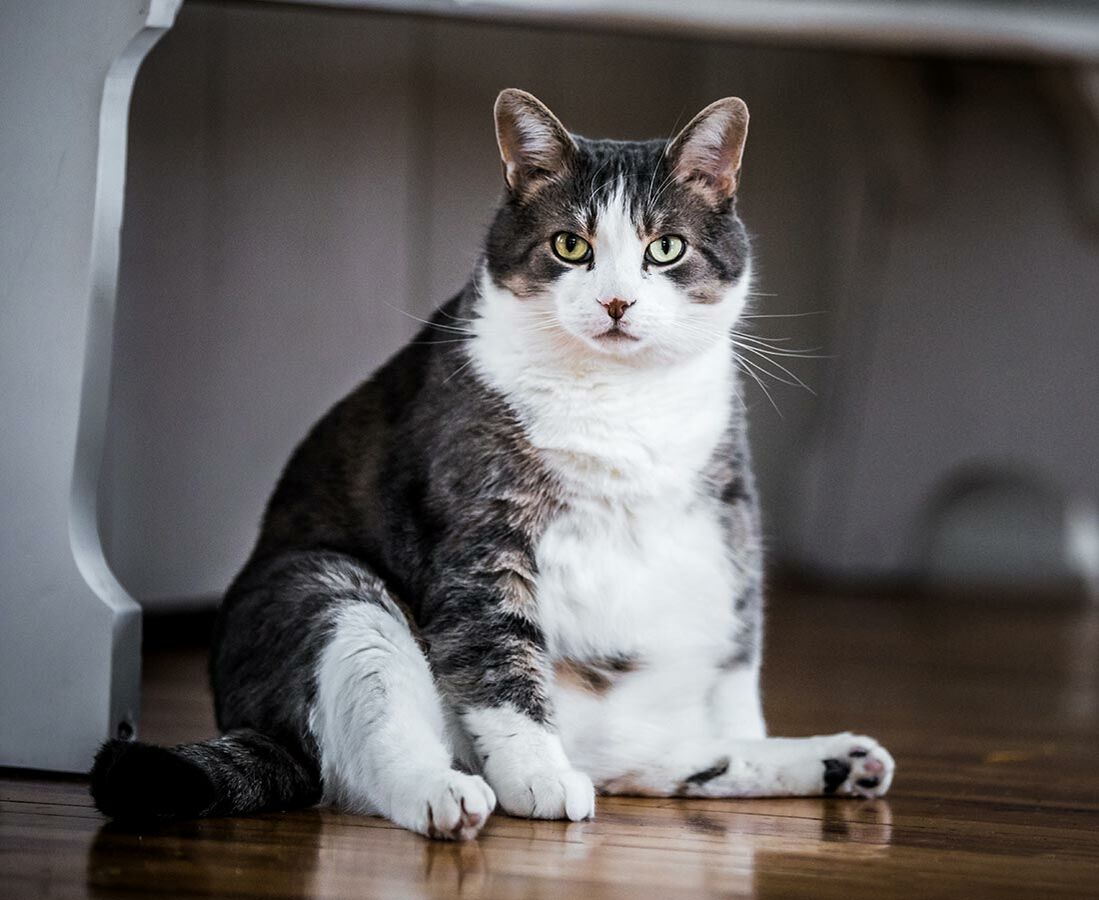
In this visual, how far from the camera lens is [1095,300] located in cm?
343

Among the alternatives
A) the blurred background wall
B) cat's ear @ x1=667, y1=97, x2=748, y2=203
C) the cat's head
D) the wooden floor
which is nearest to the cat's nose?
the cat's head

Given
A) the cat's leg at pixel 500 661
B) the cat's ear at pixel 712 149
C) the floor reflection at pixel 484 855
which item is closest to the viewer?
the floor reflection at pixel 484 855

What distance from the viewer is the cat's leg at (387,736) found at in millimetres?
1114

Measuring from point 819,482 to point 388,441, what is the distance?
7.77ft

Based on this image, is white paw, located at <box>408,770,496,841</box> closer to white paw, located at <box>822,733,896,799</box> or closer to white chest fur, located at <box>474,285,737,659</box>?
white chest fur, located at <box>474,285,737,659</box>

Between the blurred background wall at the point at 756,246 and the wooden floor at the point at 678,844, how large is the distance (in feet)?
2.50

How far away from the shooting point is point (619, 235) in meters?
1.28

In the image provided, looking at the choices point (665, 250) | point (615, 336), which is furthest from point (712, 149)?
point (615, 336)

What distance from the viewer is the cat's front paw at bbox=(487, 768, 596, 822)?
3.87 ft

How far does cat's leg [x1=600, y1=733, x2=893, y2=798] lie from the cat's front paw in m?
0.16

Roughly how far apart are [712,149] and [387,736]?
0.64 m

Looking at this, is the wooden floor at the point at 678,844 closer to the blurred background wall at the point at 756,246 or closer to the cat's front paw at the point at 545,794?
the cat's front paw at the point at 545,794

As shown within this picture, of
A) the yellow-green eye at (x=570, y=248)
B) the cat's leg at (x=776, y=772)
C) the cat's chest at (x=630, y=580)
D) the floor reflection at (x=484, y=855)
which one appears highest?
the yellow-green eye at (x=570, y=248)

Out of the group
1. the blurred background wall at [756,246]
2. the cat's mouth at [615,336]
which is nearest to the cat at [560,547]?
the cat's mouth at [615,336]
